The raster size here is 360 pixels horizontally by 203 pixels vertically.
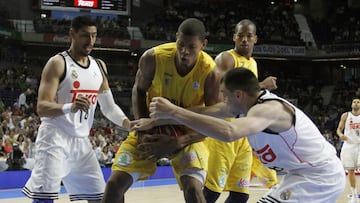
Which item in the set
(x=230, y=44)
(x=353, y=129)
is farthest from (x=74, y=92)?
(x=230, y=44)

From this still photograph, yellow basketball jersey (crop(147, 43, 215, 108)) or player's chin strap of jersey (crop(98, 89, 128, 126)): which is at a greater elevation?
yellow basketball jersey (crop(147, 43, 215, 108))

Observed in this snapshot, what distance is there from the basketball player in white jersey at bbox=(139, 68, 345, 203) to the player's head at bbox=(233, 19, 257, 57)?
1.98m

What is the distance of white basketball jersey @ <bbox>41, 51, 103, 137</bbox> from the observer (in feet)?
15.1

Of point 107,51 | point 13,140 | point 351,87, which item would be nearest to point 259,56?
point 351,87

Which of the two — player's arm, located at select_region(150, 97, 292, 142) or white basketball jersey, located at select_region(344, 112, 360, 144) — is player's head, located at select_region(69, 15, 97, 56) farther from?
white basketball jersey, located at select_region(344, 112, 360, 144)

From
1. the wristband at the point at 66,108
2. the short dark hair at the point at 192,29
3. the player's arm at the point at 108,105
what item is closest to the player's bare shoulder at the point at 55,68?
the wristband at the point at 66,108

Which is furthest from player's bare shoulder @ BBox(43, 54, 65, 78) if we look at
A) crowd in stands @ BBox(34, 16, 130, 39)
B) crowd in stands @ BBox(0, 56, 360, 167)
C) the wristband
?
crowd in stands @ BBox(34, 16, 130, 39)

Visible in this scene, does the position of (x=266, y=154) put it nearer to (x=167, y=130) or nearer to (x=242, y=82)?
(x=242, y=82)

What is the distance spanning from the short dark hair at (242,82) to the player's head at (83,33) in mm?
1646

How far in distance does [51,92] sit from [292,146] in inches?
79.0

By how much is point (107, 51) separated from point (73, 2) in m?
10.2

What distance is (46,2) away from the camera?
13328mm

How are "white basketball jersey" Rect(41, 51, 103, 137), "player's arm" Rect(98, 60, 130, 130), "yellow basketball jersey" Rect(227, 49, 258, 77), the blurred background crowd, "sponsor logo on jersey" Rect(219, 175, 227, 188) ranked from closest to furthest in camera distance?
"white basketball jersey" Rect(41, 51, 103, 137) < "player's arm" Rect(98, 60, 130, 130) < "sponsor logo on jersey" Rect(219, 175, 227, 188) < "yellow basketball jersey" Rect(227, 49, 258, 77) < the blurred background crowd

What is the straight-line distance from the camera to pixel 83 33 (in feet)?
15.1
